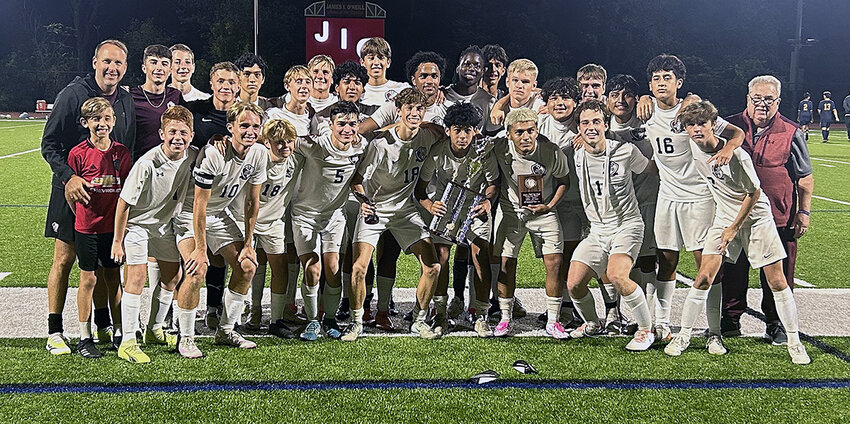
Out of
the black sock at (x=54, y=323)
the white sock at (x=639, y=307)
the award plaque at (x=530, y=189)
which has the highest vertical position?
the award plaque at (x=530, y=189)

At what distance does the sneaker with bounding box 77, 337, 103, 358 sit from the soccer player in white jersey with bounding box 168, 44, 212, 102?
145cm

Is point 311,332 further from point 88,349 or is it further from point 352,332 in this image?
point 88,349

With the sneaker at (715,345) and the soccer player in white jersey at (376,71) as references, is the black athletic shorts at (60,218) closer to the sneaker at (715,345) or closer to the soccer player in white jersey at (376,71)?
the soccer player in white jersey at (376,71)

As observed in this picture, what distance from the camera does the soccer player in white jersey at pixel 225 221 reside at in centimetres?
441

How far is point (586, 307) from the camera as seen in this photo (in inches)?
194

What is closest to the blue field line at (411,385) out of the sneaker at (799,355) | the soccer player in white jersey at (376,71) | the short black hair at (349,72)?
the sneaker at (799,355)

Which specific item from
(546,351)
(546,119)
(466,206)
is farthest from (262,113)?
(546,351)

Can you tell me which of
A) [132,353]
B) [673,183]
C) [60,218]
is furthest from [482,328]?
[60,218]

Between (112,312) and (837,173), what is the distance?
47.0 ft

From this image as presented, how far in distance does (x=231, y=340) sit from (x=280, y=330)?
0.35m

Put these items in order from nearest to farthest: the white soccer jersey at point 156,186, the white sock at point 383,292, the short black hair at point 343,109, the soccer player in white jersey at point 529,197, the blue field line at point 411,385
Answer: the blue field line at point 411,385
the white soccer jersey at point 156,186
the short black hair at point 343,109
the soccer player in white jersey at point 529,197
the white sock at point 383,292

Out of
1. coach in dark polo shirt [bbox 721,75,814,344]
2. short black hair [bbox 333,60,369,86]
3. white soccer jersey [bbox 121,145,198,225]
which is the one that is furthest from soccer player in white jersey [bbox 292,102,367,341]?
coach in dark polo shirt [bbox 721,75,814,344]

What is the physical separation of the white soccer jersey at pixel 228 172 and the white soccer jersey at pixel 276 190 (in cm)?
8

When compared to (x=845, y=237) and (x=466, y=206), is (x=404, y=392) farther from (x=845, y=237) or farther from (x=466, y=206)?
(x=845, y=237)
